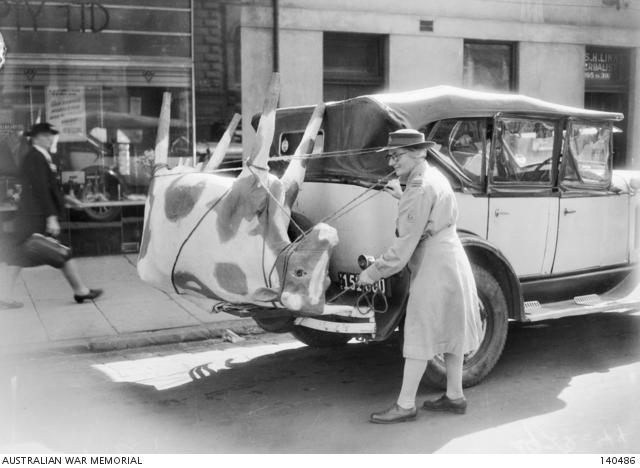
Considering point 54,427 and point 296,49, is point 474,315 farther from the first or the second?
point 296,49

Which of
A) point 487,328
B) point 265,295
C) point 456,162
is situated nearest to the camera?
point 265,295

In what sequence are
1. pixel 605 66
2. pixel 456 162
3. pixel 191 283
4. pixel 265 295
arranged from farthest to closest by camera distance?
pixel 605 66, pixel 456 162, pixel 191 283, pixel 265 295

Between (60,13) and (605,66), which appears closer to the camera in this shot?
(60,13)

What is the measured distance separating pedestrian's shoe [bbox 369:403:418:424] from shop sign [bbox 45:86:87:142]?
8127 mm

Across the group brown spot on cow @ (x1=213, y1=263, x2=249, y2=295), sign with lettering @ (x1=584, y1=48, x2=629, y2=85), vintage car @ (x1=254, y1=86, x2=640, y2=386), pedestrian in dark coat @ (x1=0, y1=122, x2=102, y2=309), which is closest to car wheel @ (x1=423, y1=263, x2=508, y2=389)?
vintage car @ (x1=254, y1=86, x2=640, y2=386)

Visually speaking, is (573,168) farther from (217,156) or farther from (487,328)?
(217,156)

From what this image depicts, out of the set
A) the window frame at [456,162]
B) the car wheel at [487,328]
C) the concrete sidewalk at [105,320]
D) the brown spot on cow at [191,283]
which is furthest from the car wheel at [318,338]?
the window frame at [456,162]

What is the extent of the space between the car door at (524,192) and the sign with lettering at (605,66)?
29.1 feet

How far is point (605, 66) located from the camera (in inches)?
580

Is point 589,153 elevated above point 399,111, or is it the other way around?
point 399,111

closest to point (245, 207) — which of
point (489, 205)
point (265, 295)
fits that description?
point (265, 295)

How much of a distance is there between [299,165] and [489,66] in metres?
9.30

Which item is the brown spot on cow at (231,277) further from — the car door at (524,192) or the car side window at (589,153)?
the car side window at (589,153)

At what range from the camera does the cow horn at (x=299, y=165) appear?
548 centimetres
